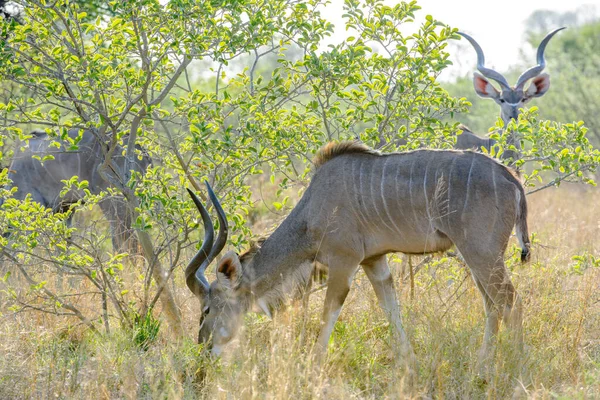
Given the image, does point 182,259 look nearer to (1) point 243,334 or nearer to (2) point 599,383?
(1) point 243,334

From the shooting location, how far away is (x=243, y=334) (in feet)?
13.1

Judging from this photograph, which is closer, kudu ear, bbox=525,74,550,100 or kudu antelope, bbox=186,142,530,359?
kudu antelope, bbox=186,142,530,359

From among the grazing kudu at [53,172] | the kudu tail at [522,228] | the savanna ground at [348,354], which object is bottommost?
the savanna ground at [348,354]

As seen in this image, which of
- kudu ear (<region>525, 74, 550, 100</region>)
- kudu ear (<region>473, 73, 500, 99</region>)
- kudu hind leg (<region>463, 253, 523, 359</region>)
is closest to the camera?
kudu hind leg (<region>463, 253, 523, 359</region>)

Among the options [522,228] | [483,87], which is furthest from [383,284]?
[483,87]

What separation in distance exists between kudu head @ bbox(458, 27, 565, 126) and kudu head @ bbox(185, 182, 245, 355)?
10.2ft

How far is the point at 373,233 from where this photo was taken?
409 cm

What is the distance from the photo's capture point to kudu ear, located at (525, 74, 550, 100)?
21.9 ft

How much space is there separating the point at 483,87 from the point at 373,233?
321 cm

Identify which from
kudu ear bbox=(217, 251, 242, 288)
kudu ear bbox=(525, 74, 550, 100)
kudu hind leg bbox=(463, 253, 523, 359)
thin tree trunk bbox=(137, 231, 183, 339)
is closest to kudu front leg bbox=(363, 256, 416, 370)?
kudu hind leg bbox=(463, 253, 523, 359)

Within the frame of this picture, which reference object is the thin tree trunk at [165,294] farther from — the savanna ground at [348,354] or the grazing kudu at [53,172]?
the grazing kudu at [53,172]

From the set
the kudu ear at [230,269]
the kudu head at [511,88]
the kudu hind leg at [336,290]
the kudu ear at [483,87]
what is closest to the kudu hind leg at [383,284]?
the kudu hind leg at [336,290]

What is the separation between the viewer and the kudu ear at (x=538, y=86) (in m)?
6.66

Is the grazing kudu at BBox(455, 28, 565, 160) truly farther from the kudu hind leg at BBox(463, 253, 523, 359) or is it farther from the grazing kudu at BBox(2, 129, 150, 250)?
the kudu hind leg at BBox(463, 253, 523, 359)
